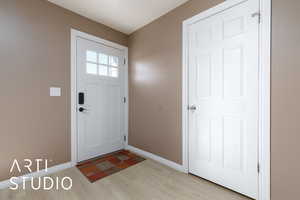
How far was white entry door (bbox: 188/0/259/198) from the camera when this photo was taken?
4.63 feet

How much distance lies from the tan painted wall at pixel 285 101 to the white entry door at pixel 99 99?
94.2 inches

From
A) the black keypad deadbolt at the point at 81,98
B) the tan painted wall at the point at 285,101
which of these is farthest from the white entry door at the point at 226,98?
the black keypad deadbolt at the point at 81,98

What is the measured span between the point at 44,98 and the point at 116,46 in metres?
1.56

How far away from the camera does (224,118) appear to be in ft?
5.32

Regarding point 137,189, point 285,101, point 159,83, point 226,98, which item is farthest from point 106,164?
point 285,101

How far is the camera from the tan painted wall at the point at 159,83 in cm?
205

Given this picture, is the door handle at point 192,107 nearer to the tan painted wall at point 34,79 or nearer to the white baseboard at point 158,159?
the white baseboard at point 158,159

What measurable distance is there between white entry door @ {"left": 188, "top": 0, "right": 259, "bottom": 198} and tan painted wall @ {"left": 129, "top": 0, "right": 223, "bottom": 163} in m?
0.23

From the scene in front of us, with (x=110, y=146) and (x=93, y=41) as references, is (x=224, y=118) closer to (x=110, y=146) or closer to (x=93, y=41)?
(x=110, y=146)

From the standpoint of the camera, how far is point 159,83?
91.7 inches

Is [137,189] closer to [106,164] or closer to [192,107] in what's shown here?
[106,164]

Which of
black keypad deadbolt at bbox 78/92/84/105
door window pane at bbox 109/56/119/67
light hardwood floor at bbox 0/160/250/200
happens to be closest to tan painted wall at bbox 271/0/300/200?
light hardwood floor at bbox 0/160/250/200

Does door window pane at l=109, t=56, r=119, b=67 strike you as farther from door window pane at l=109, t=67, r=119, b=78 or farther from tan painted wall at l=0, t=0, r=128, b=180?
tan painted wall at l=0, t=0, r=128, b=180

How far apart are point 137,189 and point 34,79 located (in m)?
1.98
